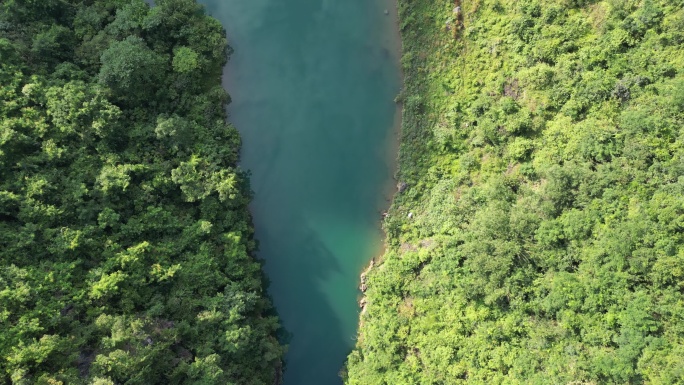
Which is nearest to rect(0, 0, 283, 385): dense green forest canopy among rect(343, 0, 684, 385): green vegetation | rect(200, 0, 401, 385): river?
rect(200, 0, 401, 385): river

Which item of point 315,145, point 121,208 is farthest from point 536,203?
point 121,208

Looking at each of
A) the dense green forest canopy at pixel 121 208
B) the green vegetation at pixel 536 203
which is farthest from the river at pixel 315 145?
the dense green forest canopy at pixel 121 208

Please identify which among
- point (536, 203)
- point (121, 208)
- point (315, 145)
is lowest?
point (536, 203)

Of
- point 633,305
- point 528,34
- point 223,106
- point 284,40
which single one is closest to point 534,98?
point 528,34

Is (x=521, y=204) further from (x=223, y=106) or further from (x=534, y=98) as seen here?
(x=223, y=106)

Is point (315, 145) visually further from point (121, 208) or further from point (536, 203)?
point (536, 203)

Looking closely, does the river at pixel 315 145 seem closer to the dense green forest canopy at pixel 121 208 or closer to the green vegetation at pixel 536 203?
the green vegetation at pixel 536 203
